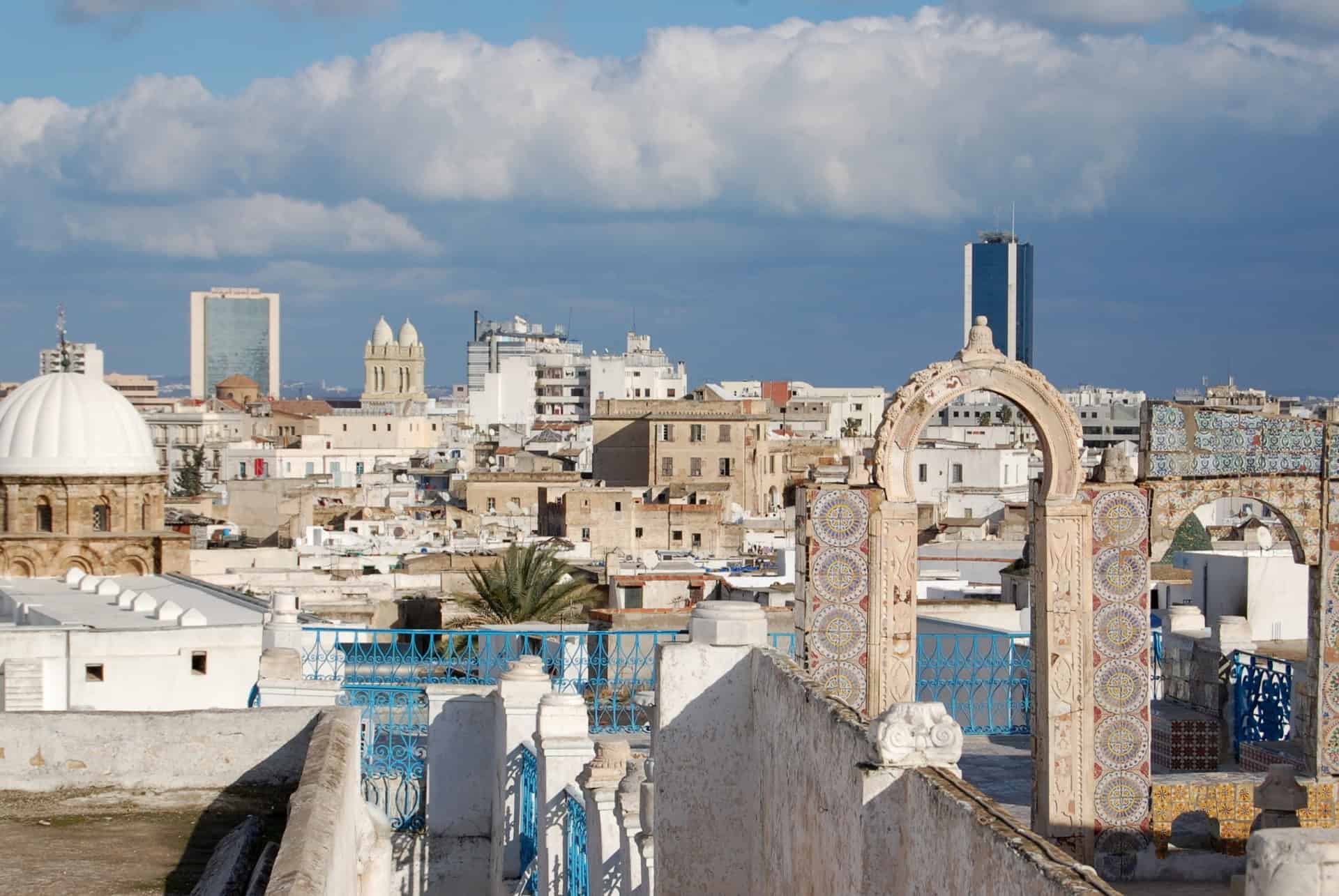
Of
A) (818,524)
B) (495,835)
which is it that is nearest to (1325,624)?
(818,524)

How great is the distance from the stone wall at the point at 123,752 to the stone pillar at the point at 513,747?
4555mm

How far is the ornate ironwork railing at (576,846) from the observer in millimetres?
10234

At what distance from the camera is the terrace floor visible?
660 centimetres

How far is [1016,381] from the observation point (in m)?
11.1

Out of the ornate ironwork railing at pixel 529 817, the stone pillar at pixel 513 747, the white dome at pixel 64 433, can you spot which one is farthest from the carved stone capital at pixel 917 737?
the white dome at pixel 64 433

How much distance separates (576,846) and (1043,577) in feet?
10.00

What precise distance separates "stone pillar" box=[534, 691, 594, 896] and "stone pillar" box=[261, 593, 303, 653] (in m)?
5.39

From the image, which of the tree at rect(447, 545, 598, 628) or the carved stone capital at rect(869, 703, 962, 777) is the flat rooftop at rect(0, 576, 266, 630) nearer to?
the tree at rect(447, 545, 598, 628)

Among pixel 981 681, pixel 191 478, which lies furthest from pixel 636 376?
pixel 981 681

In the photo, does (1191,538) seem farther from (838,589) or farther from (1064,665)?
(838,589)

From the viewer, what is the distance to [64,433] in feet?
89.2

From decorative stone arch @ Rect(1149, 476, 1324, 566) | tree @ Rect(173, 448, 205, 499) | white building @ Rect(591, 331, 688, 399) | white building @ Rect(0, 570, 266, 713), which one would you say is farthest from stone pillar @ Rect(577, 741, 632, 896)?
white building @ Rect(591, 331, 688, 399)

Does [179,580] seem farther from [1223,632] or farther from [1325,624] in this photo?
[1325,624]

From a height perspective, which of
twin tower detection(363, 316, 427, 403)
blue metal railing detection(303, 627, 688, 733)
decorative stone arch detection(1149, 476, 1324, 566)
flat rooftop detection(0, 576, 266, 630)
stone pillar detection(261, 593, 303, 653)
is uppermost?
twin tower detection(363, 316, 427, 403)
